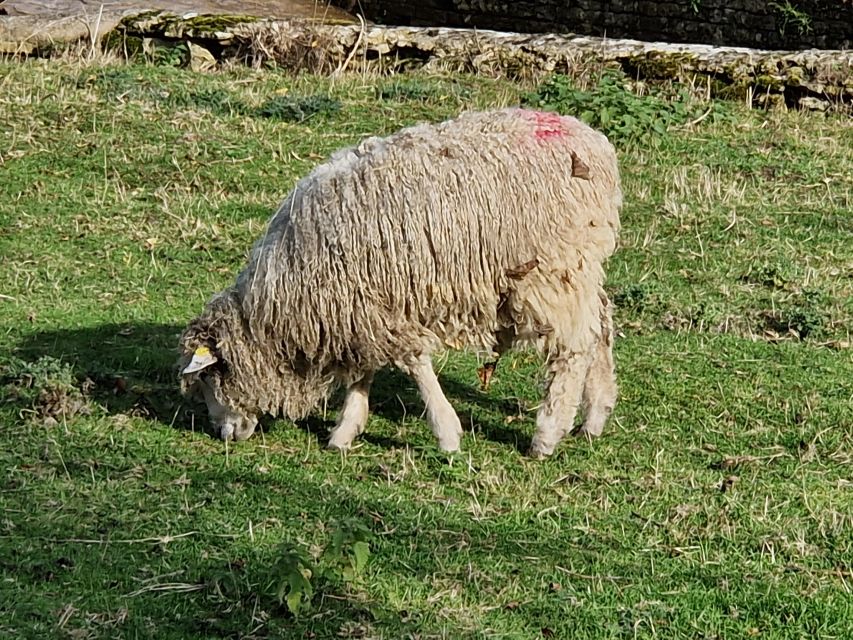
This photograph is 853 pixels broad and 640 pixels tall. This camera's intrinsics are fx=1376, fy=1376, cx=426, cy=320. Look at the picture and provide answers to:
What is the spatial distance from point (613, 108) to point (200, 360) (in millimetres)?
5604

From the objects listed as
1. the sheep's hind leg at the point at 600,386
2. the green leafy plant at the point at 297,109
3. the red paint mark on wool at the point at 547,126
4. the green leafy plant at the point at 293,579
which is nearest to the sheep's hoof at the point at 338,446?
the sheep's hind leg at the point at 600,386

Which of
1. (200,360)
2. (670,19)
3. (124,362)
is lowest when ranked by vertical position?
(124,362)

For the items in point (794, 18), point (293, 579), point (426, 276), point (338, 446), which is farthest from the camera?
point (794, 18)

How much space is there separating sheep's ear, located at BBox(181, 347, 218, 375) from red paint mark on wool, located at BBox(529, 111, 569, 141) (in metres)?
1.85

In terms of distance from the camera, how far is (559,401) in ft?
21.2

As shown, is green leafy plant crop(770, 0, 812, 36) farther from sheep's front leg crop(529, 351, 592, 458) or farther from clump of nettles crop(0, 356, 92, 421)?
clump of nettles crop(0, 356, 92, 421)

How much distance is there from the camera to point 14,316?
8039 millimetres

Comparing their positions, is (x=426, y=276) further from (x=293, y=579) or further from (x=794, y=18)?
(x=794, y=18)

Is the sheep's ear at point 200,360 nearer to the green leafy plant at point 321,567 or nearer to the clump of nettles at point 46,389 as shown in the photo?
the clump of nettles at point 46,389

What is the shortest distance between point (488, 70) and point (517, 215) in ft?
23.5

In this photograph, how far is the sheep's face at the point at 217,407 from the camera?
659 centimetres

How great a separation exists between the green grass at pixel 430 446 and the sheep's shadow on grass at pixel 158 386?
0.02 metres

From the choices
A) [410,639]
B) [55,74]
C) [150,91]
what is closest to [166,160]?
[150,91]

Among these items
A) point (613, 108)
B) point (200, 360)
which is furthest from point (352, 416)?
point (613, 108)
